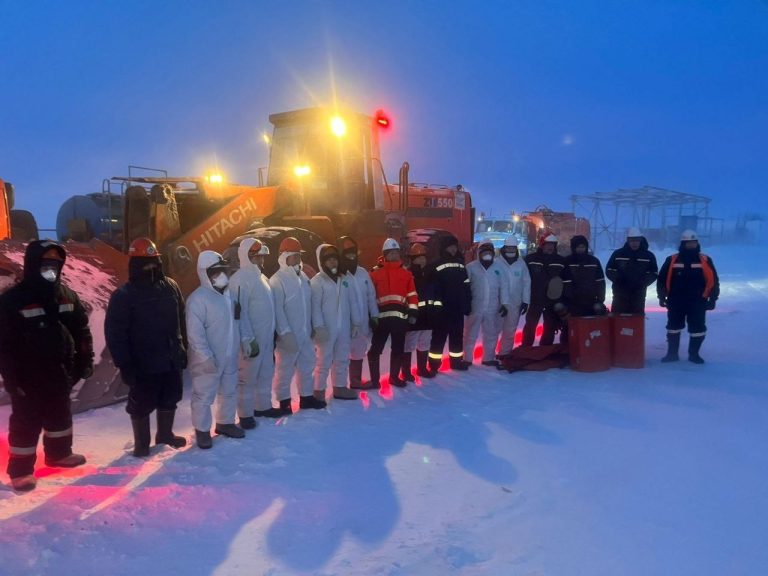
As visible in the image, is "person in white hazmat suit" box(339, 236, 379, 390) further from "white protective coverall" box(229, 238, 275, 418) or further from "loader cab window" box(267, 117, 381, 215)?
"loader cab window" box(267, 117, 381, 215)

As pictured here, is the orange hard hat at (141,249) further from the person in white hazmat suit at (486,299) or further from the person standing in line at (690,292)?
the person standing in line at (690,292)

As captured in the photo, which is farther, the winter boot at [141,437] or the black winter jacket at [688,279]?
the black winter jacket at [688,279]

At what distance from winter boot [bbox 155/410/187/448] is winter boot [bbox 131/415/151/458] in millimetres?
190

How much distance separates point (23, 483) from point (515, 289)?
6.13 metres

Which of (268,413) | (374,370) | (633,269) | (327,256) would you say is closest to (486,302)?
(374,370)

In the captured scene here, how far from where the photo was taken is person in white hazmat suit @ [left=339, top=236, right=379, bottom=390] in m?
6.49

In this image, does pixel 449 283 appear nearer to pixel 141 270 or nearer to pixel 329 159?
pixel 329 159

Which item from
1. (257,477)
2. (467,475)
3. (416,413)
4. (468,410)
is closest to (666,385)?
(468,410)

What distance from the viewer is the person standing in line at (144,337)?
14.8 ft

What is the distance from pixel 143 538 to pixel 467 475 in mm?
2352

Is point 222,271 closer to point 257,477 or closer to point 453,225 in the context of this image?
point 257,477

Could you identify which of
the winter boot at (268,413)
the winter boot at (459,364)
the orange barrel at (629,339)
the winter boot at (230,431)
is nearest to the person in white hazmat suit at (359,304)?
the winter boot at (268,413)

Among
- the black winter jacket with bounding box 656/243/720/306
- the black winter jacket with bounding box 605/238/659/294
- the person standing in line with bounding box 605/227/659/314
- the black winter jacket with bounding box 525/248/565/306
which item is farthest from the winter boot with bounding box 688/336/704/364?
the black winter jacket with bounding box 525/248/565/306

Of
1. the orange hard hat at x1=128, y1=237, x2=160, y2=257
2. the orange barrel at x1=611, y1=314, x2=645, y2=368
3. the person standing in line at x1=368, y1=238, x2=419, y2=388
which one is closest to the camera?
the orange hard hat at x1=128, y1=237, x2=160, y2=257
